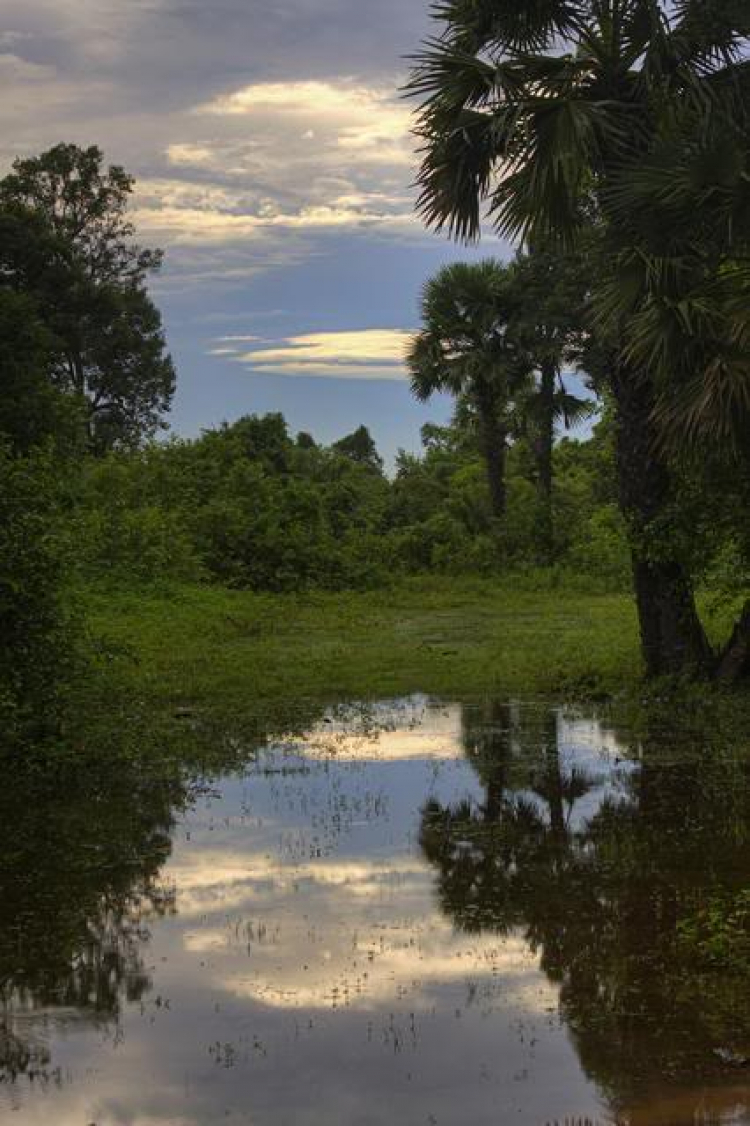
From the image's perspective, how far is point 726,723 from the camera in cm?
Result: 1318

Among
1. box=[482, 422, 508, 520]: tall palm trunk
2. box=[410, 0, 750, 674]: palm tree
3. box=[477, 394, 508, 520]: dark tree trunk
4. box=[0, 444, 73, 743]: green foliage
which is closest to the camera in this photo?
box=[0, 444, 73, 743]: green foliage

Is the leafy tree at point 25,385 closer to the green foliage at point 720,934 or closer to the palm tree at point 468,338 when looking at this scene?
the palm tree at point 468,338

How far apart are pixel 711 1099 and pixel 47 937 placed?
152 inches

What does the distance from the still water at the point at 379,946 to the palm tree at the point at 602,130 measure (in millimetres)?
3949

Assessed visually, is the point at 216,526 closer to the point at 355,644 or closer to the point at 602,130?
the point at 355,644

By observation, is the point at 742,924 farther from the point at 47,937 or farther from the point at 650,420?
the point at 650,420

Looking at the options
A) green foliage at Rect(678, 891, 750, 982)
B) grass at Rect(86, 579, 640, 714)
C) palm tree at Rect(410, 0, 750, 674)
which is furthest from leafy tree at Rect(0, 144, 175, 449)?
green foliage at Rect(678, 891, 750, 982)

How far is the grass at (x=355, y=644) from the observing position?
16391 mm

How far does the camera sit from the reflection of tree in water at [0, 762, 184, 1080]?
6.46 m

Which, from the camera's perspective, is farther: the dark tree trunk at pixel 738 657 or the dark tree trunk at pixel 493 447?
the dark tree trunk at pixel 493 447

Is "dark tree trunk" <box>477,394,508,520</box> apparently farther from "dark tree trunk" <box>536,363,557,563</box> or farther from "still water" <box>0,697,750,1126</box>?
"still water" <box>0,697,750,1126</box>

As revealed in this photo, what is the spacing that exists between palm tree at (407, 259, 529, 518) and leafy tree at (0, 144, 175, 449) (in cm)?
1380

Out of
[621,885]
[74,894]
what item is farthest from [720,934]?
[74,894]

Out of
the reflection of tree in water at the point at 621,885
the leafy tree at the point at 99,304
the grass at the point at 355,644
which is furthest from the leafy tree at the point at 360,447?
the reflection of tree in water at the point at 621,885
